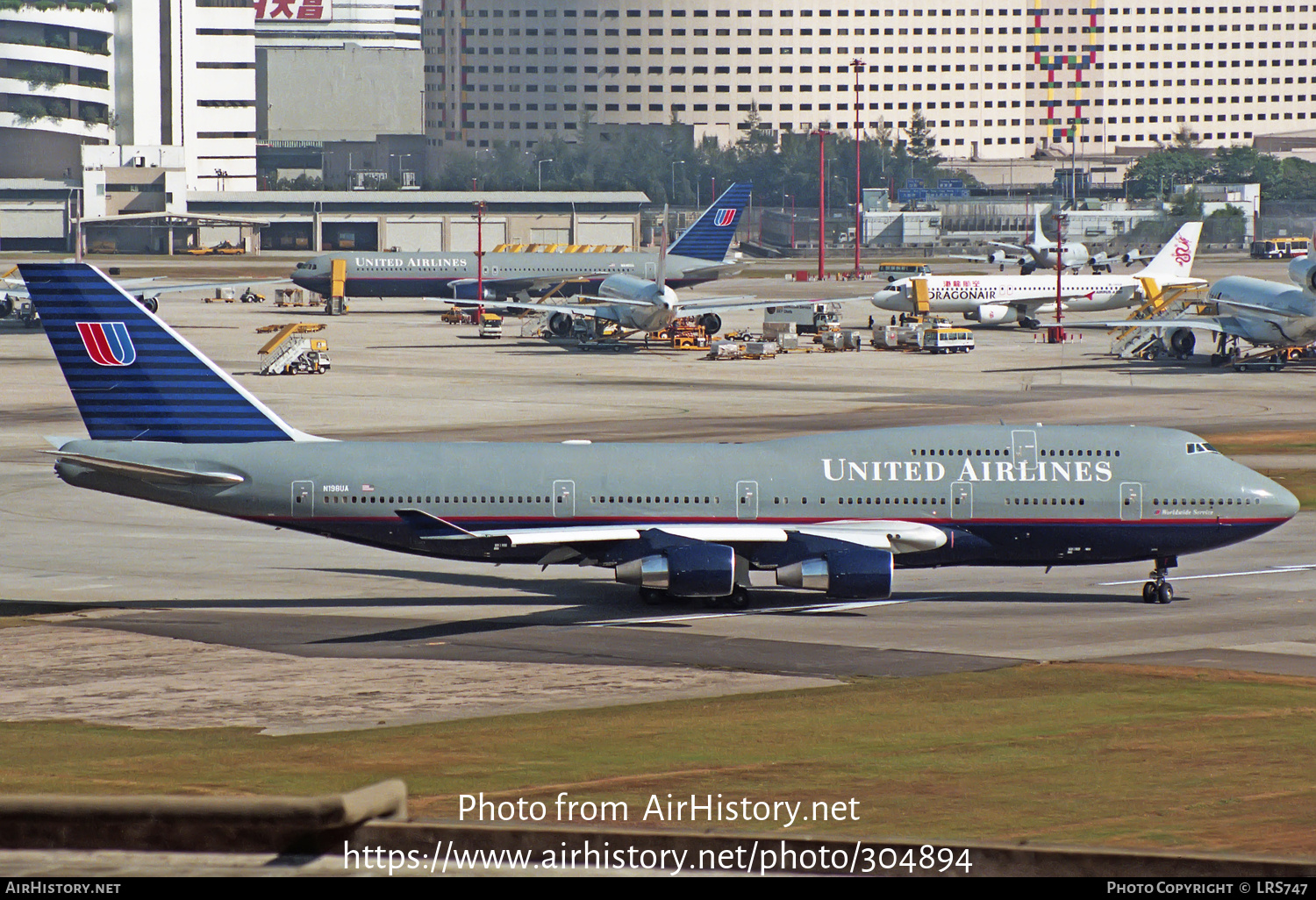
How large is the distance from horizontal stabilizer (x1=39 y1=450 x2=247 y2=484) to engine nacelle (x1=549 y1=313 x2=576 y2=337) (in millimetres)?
97609

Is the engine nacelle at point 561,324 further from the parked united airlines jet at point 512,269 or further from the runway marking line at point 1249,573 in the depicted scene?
the runway marking line at point 1249,573

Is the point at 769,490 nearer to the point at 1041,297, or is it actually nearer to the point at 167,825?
the point at 167,825

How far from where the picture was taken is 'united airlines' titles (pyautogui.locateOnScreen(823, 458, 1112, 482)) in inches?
1831

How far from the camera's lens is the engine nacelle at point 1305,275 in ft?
373

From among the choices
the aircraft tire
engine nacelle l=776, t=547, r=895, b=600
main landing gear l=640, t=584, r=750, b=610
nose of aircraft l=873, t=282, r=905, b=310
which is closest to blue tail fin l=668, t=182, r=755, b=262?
nose of aircraft l=873, t=282, r=905, b=310

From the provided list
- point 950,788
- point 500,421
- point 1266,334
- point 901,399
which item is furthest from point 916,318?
point 950,788

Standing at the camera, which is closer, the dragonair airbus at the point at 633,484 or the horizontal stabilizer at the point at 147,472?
the horizontal stabilizer at the point at 147,472

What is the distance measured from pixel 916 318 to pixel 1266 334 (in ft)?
125

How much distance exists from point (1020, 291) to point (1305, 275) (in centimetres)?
4163

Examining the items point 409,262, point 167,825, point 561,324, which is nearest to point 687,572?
point 167,825

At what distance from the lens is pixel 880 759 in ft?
94.4

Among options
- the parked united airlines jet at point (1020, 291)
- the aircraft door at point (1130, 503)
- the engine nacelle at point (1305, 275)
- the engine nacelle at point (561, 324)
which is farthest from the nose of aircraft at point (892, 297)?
the aircraft door at point (1130, 503)

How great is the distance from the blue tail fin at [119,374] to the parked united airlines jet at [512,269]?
4593 inches

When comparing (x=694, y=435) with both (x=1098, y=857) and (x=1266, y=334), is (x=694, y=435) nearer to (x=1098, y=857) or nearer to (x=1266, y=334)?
(x=1266, y=334)
